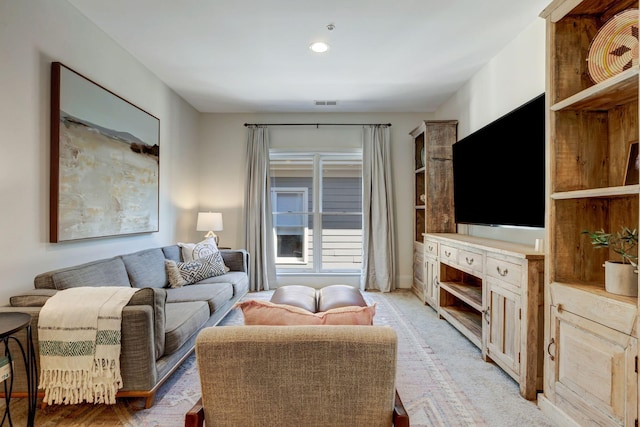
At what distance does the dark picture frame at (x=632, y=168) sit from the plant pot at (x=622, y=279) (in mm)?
430

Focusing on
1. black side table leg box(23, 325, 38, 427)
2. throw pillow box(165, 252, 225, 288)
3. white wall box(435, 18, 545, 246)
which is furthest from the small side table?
white wall box(435, 18, 545, 246)

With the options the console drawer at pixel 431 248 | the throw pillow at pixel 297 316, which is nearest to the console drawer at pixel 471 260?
the console drawer at pixel 431 248

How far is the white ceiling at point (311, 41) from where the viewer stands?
100.0 inches

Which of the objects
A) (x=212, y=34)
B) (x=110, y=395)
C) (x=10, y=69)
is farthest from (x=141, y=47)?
(x=110, y=395)

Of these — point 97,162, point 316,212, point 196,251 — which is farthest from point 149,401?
point 316,212

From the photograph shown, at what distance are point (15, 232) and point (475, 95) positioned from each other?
4.21m

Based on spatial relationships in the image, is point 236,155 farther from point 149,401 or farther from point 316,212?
point 149,401

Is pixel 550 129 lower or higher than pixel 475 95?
lower

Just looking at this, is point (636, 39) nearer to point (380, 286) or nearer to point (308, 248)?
point (380, 286)

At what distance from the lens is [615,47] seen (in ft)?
5.55

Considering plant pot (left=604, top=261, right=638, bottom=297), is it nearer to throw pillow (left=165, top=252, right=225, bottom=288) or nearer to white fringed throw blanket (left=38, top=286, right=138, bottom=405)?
white fringed throw blanket (left=38, top=286, right=138, bottom=405)

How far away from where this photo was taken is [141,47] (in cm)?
313

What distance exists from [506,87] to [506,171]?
2.98ft

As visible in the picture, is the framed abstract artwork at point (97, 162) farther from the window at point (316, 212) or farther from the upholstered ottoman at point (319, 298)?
the window at point (316, 212)
